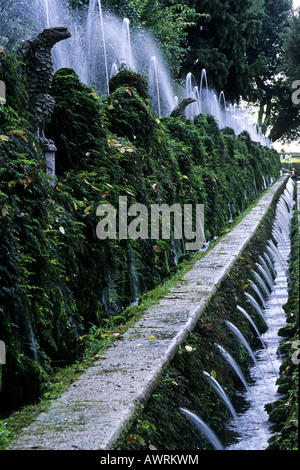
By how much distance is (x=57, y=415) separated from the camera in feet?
9.79

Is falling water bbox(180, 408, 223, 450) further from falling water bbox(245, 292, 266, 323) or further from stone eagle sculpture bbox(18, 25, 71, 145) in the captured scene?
falling water bbox(245, 292, 266, 323)

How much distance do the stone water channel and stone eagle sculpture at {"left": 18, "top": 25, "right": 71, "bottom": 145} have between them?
2000 millimetres

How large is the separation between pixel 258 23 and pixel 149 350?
33.5 m

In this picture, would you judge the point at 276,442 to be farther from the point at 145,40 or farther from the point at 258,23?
the point at 258,23

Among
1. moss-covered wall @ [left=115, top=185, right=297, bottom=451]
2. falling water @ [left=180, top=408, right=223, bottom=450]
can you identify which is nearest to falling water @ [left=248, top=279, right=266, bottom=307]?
moss-covered wall @ [left=115, top=185, right=297, bottom=451]

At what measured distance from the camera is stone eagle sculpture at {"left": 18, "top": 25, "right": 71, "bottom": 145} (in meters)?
5.38

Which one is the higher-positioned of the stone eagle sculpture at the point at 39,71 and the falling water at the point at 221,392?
the stone eagle sculpture at the point at 39,71

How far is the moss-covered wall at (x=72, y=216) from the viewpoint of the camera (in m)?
3.57

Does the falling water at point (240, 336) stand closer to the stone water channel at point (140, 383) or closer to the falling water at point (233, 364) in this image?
the stone water channel at point (140, 383)

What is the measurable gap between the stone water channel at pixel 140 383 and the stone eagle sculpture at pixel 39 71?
6.56 ft

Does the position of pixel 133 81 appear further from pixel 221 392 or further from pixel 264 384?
pixel 221 392

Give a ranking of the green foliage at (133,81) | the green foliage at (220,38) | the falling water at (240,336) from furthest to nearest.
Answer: the green foliage at (220,38), the green foliage at (133,81), the falling water at (240,336)

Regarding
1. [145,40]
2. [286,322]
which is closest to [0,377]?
[286,322]

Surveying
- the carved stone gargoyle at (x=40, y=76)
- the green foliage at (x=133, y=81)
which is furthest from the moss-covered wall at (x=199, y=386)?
the green foliage at (x=133, y=81)
